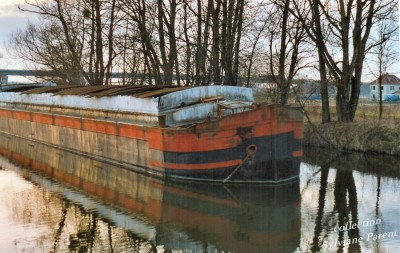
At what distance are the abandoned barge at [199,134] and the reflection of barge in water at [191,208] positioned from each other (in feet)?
1.21

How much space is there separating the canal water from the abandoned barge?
368mm

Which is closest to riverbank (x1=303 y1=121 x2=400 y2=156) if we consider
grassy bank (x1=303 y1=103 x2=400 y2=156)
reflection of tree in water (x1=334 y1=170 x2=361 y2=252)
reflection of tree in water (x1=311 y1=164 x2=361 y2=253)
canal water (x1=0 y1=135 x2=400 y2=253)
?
grassy bank (x1=303 y1=103 x2=400 y2=156)

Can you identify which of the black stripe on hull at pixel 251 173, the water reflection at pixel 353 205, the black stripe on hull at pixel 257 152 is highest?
the black stripe on hull at pixel 257 152

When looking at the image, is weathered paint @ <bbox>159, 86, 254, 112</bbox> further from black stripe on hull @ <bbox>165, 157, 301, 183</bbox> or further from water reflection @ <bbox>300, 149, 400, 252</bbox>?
water reflection @ <bbox>300, 149, 400, 252</bbox>

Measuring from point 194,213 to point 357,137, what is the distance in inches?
390

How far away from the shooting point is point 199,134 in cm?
1173

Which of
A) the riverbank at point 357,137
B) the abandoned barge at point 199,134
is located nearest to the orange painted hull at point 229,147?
the abandoned barge at point 199,134

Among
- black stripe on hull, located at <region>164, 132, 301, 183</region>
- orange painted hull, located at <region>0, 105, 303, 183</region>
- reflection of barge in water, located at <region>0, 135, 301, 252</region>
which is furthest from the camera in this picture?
black stripe on hull, located at <region>164, 132, 301, 183</region>

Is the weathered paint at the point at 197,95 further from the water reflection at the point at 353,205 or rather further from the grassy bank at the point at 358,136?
the grassy bank at the point at 358,136

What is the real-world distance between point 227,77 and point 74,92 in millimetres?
6093

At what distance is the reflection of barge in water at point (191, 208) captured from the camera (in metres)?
8.63

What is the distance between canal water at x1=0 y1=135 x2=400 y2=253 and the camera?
835 centimetres

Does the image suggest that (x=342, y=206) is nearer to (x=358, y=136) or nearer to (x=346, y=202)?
(x=346, y=202)

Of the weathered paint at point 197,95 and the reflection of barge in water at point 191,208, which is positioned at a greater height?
the weathered paint at point 197,95
